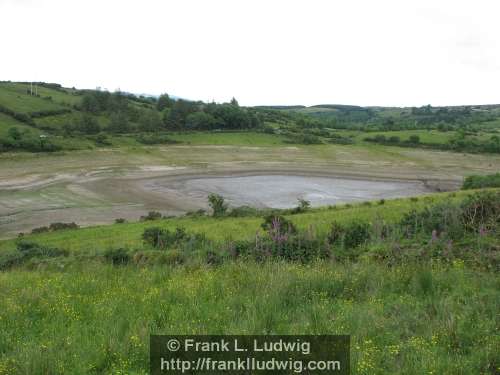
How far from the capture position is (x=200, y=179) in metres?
62.0

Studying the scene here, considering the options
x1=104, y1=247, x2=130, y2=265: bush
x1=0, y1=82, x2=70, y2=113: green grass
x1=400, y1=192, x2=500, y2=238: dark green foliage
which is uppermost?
x1=0, y1=82, x2=70, y2=113: green grass

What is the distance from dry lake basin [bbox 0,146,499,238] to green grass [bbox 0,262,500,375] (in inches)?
1243

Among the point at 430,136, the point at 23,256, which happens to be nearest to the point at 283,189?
the point at 23,256

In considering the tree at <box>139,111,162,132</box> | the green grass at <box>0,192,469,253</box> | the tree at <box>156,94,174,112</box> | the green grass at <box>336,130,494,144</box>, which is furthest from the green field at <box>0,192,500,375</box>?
the tree at <box>156,94,174,112</box>

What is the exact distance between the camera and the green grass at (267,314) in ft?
15.4

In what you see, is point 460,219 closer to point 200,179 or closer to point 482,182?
point 482,182

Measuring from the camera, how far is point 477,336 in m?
4.99

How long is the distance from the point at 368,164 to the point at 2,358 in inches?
2996

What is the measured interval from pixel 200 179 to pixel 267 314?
187 ft

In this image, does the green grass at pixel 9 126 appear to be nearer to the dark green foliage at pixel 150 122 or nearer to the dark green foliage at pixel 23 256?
the dark green foliage at pixel 150 122

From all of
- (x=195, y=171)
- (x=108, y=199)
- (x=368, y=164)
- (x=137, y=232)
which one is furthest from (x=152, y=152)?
(x=137, y=232)

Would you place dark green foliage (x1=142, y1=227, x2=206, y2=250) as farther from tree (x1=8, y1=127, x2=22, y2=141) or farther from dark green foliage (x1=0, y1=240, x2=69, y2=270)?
tree (x1=8, y1=127, x2=22, y2=141)

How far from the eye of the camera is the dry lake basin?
147 feet

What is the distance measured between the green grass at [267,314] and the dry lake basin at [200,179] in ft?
104
